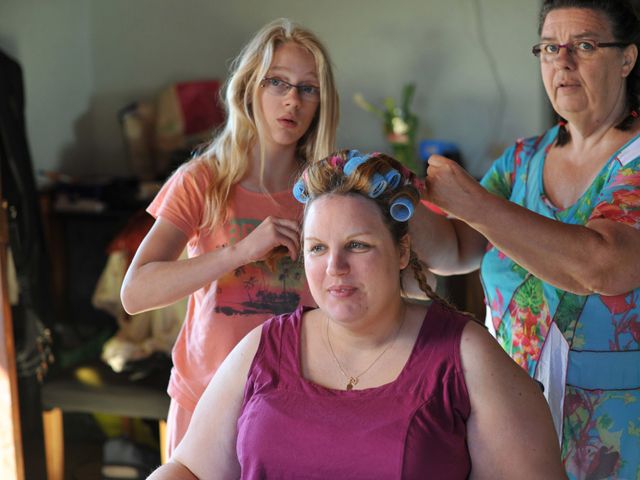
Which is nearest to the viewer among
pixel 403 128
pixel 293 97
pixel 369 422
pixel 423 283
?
pixel 369 422

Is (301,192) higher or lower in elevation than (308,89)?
lower

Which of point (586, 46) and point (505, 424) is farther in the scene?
point (586, 46)

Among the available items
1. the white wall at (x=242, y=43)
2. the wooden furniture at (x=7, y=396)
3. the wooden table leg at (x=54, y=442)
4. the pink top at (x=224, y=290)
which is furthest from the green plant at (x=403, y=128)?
the pink top at (x=224, y=290)

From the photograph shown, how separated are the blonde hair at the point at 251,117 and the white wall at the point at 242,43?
243 centimetres

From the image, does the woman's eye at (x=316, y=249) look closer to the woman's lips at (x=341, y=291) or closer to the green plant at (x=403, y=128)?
the woman's lips at (x=341, y=291)

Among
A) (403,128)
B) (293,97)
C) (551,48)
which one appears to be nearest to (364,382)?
(293,97)

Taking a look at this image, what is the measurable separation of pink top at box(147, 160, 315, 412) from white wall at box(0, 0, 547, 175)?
2569mm

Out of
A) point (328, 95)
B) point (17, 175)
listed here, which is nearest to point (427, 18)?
point (17, 175)

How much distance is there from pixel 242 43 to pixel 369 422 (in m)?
3.71

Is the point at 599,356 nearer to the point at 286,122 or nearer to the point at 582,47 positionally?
the point at 582,47

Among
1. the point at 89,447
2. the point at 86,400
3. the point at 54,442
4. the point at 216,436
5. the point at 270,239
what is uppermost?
the point at 270,239

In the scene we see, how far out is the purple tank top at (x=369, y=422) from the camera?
154cm

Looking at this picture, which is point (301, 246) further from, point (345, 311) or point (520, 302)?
point (520, 302)

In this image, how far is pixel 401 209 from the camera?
5.52ft
